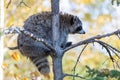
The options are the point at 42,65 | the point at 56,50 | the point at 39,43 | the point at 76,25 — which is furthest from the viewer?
the point at 76,25

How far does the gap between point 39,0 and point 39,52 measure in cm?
628

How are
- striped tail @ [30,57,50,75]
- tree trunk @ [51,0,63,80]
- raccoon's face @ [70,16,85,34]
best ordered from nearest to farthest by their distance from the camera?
tree trunk @ [51,0,63,80] → striped tail @ [30,57,50,75] → raccoon's face @ [70,16,85,34]

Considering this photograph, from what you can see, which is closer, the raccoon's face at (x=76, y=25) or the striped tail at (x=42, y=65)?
the striped tail at (x=42, y=65)

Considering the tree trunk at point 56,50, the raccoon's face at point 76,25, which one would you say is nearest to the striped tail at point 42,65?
the raccoon's face at point 76,25

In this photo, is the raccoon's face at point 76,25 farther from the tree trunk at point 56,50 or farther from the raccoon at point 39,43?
the tree trunk at point 56,50

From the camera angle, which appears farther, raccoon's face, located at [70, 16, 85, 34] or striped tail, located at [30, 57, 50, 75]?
raccoon's face, located at [70, 16, 85, 34]

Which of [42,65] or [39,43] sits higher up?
[39,43]

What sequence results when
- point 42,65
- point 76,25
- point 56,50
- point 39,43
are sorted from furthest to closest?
point 76,25 < point 39,43 < point 42,65 < point 56,50

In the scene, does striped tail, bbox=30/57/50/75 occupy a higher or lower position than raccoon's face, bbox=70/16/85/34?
lower

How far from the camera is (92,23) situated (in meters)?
14.1

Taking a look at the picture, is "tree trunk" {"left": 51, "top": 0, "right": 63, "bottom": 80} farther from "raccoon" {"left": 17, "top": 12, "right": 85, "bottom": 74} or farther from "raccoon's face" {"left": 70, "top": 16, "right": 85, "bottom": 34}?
"raccoon's face" {"left": 70, "top": 16, "right": 85, "bottom": 34}

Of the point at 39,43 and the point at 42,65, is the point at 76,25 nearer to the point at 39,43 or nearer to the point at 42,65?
the point at 39,43

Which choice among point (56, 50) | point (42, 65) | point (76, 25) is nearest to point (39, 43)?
point (42, 65)

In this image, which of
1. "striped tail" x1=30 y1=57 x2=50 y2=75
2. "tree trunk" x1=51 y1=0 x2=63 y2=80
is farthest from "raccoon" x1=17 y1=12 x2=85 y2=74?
"tree trunk" x1=51 y1=0 x2=63 y2=80
